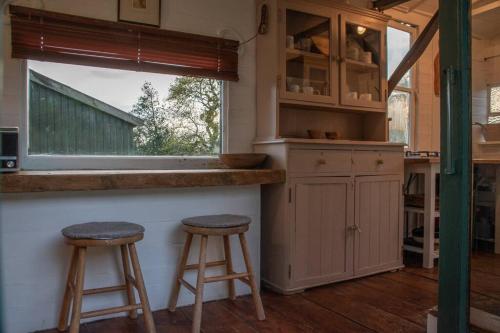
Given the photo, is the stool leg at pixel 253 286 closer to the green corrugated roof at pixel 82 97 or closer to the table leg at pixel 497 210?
the green corrugated roof at pixel 82 97

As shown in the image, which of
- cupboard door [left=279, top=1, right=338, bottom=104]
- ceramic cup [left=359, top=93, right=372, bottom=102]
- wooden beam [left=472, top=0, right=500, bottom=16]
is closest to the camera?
cupboard door [left=279, top=1, right=338, bottom=104]

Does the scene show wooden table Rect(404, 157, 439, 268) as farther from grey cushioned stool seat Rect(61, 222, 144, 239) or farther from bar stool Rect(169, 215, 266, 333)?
grey cushioned stool seat Rect(61, 222, 144, 239)

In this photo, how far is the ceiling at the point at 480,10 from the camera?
12.8 feet

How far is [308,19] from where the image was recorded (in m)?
2.89

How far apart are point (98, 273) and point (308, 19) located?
2205 millimetres

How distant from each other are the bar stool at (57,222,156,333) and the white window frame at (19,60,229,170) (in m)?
0.55

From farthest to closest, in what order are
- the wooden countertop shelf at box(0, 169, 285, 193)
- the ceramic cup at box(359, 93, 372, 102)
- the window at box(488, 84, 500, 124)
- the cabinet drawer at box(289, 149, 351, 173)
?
the window at box(488, 84, 500, 124), the ceramic cup at box(359, 93, 372, 102), the cabinet drawer at box(289, 149, 351, 173), the wooden countertop shelf at box(0, 169, 285, 193)

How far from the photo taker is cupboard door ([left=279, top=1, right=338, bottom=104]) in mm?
2789

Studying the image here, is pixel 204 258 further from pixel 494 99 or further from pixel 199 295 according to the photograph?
pixel 494 99

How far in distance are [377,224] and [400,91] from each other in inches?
65.1

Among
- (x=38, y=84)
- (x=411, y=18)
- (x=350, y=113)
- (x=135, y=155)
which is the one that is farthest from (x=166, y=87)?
(x=411, y=18)

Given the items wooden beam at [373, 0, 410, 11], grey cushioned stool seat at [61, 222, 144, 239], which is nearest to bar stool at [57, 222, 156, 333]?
grey cushioned stool seat at [61, 222, 144, 239]

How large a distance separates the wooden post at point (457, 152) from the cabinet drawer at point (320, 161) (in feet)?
3.60

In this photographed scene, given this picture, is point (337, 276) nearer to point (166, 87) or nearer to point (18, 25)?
point (166, 87)
